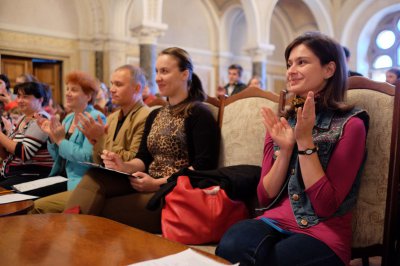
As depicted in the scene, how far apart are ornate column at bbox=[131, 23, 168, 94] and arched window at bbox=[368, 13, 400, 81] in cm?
651

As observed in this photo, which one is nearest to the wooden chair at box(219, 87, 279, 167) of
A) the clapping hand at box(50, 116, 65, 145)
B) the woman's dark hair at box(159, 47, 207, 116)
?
the woman's dark hair at box(159, 47, 207, 116)

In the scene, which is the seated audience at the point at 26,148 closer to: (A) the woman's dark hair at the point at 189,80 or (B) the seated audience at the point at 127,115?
(B) the seated audience at the point at 127,115

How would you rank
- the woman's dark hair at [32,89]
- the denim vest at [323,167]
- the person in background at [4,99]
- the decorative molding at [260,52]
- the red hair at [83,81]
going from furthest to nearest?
the decorative molding at [260,52] < the person in background at [4,99] < the woman's dark hair at [32,89] < the red hair at [83,81] < the denim vest at [323,167]

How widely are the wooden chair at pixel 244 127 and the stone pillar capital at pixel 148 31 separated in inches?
204

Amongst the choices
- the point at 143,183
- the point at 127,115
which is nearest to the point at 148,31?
the point at 127,115

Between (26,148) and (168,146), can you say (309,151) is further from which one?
(26,148)

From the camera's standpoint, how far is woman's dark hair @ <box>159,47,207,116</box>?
234 centimetres

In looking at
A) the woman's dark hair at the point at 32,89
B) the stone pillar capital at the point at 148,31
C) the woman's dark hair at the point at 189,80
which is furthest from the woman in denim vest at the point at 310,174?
the stone pillar capital at the point at 148,31

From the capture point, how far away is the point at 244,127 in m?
2.19

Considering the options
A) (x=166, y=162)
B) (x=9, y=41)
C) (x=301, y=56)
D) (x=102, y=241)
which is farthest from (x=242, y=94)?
(x=9, y=41)

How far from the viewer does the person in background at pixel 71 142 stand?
2.39 metres

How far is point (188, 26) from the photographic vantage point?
1047cm

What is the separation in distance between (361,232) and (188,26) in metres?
9.46

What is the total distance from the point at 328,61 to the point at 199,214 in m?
0.84
